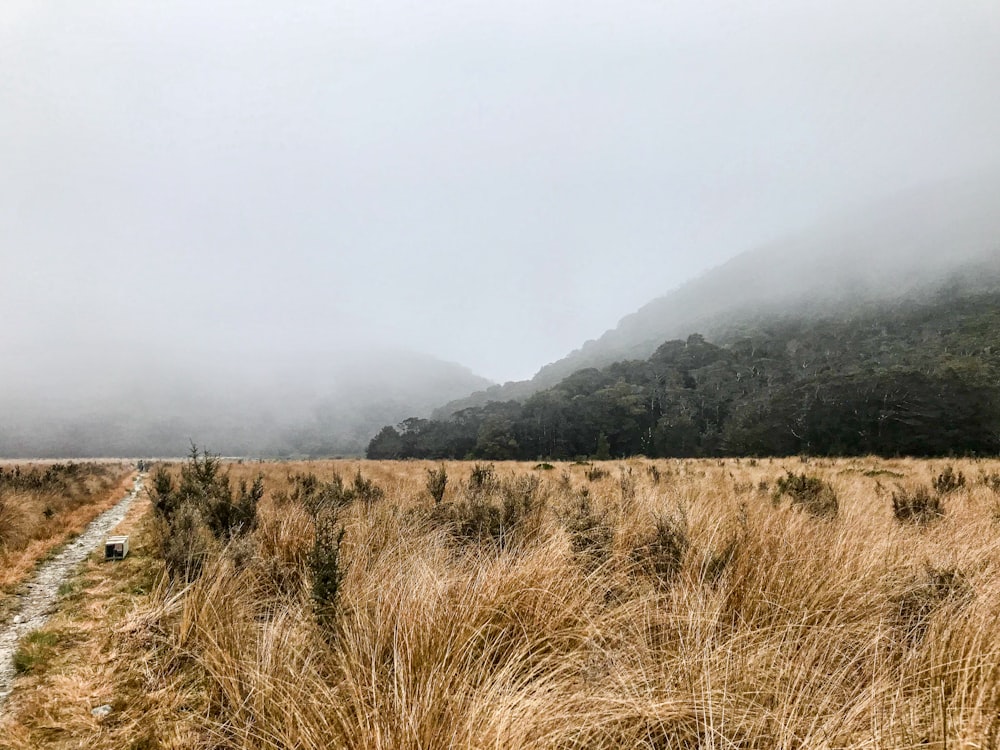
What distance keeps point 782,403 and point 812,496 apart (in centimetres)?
5814

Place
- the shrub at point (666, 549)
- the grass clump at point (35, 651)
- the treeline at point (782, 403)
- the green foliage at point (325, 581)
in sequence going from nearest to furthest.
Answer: the green foliage at point (325, 581), the grass clump at point (35, 651), the shrub at point (666, 549), the treeline at point (782, 403)

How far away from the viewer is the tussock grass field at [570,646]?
1.84 m

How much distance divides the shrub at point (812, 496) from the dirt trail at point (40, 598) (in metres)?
8.17

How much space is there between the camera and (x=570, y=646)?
2777mm

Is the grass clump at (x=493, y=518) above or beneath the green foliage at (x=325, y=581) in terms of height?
beneath

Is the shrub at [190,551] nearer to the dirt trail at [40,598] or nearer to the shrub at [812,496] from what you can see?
the dirt trail at [40,598]

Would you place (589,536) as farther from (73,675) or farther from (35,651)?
(35,651)

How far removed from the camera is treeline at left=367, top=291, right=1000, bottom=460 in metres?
44.1

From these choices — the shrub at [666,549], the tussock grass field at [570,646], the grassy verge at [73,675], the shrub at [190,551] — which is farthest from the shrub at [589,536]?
the shrub at [190,551]

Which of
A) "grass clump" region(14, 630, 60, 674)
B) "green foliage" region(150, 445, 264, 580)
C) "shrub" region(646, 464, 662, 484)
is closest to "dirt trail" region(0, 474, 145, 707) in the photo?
"grass clump" region(14, 630, 60, 674)

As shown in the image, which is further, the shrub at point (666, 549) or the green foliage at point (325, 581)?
the shrub at point (666, 549)

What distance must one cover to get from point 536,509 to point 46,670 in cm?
483

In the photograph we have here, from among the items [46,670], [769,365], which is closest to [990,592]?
[46,670]

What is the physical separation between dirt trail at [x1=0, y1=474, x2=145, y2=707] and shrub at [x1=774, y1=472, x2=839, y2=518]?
8.17 meters
